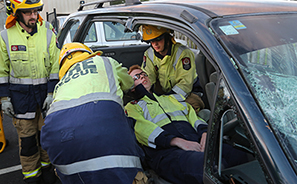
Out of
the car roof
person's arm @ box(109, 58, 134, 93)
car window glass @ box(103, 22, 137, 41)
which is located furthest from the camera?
car window glass @ box(103, 22, 137, 41)

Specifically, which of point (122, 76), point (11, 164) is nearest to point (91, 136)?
point (122, 76)

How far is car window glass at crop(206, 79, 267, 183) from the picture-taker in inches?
41.0

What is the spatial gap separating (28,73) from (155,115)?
145 cm

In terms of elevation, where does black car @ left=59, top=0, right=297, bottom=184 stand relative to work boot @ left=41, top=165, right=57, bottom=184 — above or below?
above

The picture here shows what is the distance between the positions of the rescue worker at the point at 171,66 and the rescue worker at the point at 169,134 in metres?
0.33

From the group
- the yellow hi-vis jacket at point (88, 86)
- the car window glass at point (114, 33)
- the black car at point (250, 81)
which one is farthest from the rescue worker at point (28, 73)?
the car window glass at point (114, 33)

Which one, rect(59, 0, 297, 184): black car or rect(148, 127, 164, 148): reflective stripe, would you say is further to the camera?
rect(148, 127, 164, 148): reflective stripe

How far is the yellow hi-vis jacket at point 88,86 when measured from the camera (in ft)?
4.91

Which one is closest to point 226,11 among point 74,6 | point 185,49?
point 185,49

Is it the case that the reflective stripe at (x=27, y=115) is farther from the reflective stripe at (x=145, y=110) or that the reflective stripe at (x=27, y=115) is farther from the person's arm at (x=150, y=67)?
the person's arm at (x=150, y=67)

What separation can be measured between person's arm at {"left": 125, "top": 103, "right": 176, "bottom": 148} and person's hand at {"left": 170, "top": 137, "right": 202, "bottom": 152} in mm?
40

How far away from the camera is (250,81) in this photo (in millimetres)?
1020

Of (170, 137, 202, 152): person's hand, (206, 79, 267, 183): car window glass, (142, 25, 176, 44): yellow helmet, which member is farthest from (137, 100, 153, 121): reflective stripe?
(206, 79, 267, 183): car window glass

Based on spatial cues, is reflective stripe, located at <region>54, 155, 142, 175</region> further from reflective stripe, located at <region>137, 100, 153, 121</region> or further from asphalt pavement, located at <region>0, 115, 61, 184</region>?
asphalt pavement, located at <region>0, 115, 61, 184</region>
